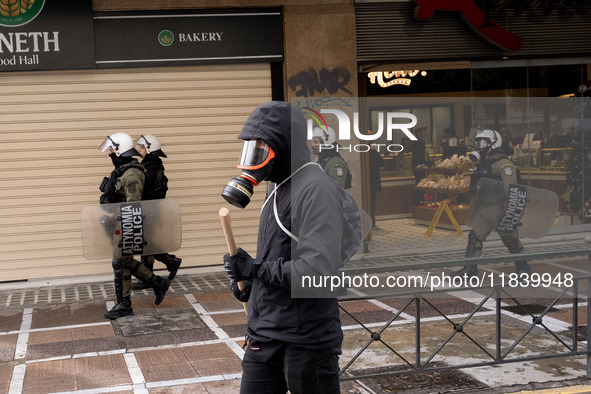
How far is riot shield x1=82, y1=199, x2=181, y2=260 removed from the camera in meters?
8.49

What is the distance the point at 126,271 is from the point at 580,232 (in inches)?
290

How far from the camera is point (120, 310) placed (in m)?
8.53

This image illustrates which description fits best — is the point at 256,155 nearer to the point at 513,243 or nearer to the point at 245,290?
the point at 245,290

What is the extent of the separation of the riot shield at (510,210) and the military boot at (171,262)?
388 centimetres

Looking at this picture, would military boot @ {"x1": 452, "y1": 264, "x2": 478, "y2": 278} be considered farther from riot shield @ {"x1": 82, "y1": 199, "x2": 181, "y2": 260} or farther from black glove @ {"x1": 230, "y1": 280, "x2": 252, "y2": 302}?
black glove @ {"x1": 230, "y1": 280, "x2": 252, "y2": 302}

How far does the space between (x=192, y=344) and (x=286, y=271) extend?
13.8ft

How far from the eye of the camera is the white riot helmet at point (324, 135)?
10.4 metres

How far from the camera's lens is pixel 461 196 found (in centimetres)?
1258

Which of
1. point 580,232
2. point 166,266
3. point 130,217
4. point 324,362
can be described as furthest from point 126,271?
point 580,232

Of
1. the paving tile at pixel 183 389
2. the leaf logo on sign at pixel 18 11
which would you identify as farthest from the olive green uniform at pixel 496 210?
the leaf logo on sign at pixel 18 11

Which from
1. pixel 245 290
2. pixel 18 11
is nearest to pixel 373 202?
pixel 18 11

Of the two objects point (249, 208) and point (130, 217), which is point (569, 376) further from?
point (249, 208)

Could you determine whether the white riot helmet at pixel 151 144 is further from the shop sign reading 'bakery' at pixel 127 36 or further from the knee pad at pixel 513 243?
the knee pad at pixel 513 243

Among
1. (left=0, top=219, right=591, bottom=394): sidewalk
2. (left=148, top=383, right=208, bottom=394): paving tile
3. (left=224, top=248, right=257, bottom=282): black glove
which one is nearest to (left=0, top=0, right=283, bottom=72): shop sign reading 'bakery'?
(left=0, top=219, right=591, bottom=394): sidewalk
